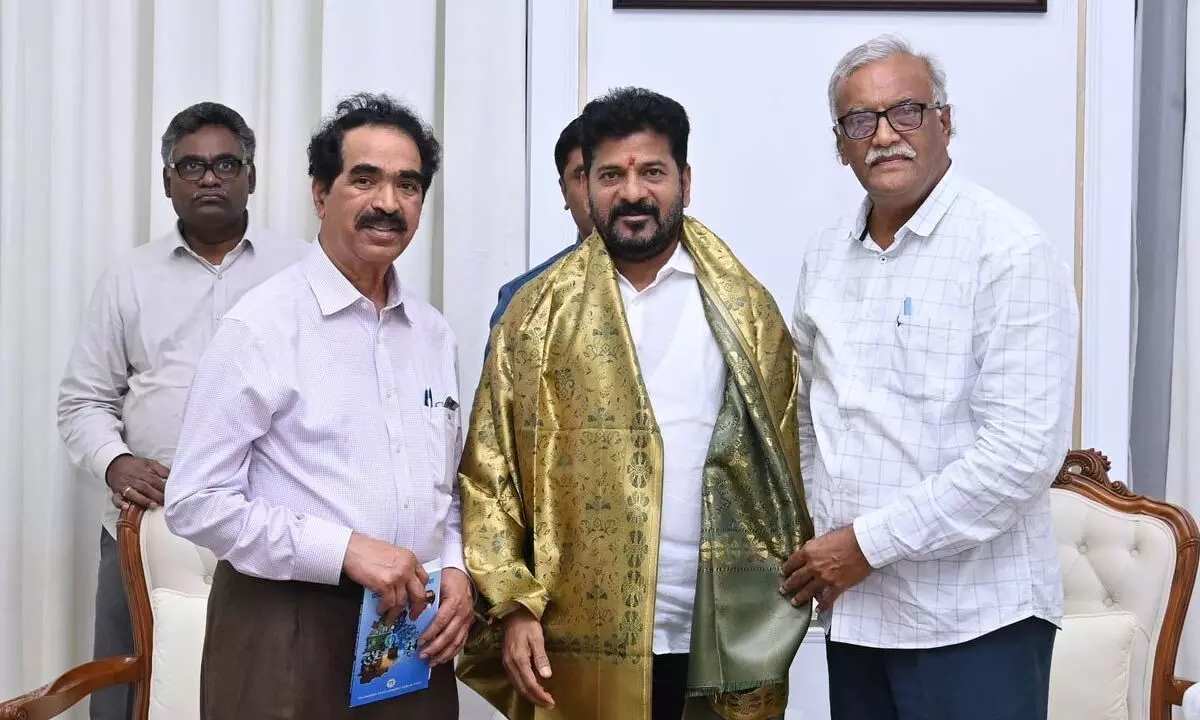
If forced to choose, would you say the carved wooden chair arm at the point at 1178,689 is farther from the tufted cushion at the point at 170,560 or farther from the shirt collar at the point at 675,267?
the tufted cushion at the point at 170,560

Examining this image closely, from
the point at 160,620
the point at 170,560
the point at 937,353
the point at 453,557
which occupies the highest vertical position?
the point at 937,353

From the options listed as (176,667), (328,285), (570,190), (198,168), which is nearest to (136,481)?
(176,667)

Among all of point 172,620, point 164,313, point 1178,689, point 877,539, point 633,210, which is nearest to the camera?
point 877,539

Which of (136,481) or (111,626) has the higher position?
(136,481)

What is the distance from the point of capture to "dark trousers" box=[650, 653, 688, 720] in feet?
6.54

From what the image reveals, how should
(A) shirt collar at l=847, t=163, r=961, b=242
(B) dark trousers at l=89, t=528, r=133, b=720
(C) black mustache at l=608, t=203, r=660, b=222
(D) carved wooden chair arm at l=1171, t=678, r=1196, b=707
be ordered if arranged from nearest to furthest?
(A) shirt collar at l=847, t=163, r=961, b=242, (C) black mustache at l=608, t=203, r=660, b=222, (D) carved wooden chair arm at l=1171, t=678, r=1196, b=707, (B) dark trousers at l=89, t=528, r=133, b=720

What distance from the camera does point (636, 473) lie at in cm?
193

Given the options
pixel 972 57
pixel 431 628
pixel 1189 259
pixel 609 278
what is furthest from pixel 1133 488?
pixel 431 628

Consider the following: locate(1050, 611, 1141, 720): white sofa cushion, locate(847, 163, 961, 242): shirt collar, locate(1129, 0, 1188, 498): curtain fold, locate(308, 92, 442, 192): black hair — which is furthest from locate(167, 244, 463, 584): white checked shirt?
locate(1129, 0, 1188, 498): curtain fold

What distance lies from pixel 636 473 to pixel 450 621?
1.32 ft

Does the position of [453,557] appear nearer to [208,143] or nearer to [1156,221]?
[208,143]

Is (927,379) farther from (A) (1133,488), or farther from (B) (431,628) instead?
(A) (1133,488)

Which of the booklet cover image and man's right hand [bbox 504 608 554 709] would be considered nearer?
the booklet cover image

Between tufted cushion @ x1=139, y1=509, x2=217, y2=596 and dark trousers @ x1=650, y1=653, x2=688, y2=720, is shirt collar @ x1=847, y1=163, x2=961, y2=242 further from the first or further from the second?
tufted cushion @ x1=139, y1=509, x2=217, y2=596
